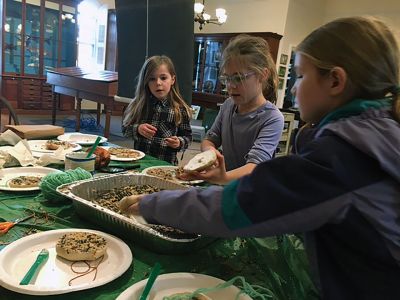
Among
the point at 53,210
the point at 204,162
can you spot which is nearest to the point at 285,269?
the point at 204,162

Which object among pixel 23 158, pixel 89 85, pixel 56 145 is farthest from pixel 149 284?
pixel 89 85

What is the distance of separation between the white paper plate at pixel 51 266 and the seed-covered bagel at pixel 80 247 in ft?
0.07

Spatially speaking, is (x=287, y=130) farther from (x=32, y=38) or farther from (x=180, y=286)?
(x=180, y=286)

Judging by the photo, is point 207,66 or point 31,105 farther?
point 207,66

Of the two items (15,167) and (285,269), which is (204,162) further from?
(15,167)

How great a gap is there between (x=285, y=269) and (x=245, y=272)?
0.11 m

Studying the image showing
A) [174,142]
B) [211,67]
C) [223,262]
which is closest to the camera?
[223,262]

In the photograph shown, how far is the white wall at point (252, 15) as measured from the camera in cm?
659

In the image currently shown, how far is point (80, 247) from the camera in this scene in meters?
0.86

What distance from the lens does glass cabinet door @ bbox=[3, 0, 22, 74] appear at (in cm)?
659

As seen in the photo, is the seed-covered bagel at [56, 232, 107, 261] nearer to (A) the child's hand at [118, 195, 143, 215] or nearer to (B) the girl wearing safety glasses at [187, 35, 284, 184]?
(A) the child's hand at [118, 195, 143, 215]

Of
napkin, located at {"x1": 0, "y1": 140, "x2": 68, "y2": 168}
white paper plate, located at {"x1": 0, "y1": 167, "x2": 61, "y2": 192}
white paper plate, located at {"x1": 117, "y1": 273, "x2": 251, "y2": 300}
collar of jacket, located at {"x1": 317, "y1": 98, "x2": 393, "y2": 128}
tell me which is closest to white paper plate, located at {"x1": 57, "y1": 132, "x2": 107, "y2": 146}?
napkin, located at {"x1": 0, "y1": 140, "x2": 68, "y2": 168}

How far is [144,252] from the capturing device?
93 centimetres

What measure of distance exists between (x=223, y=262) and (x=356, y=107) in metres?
0.51
